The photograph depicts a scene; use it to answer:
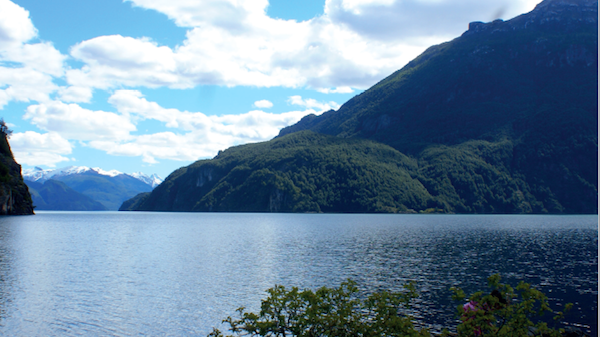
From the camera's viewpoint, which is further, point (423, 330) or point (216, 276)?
point (216, 276)

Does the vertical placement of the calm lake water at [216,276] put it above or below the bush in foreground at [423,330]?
below

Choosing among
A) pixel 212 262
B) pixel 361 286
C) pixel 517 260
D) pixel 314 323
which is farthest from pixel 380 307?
pixel 517 260

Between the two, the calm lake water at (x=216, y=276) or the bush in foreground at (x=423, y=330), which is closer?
the bush in foreground at (x=423, y=330)

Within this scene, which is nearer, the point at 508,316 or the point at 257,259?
the point at 508,316

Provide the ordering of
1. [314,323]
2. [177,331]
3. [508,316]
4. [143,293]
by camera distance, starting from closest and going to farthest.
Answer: [508,316] < [314,323] < [177,331] < [143,293]

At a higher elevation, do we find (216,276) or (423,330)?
(423,330)

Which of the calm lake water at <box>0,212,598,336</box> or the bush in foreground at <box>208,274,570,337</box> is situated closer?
the bush in foreground at <box>208,274,570,337</box>

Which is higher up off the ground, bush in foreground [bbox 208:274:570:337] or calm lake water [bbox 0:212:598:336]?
bush in foreground [bbox 208:274:570:337]

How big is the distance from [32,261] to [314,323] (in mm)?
62172

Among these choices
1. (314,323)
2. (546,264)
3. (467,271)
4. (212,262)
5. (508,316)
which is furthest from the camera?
(212,262)

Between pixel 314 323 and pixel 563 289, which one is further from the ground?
pixel 314 323

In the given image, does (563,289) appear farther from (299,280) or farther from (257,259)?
(257,259)

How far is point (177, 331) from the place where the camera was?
111ft

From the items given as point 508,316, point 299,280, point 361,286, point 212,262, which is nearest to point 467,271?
point 361,286
